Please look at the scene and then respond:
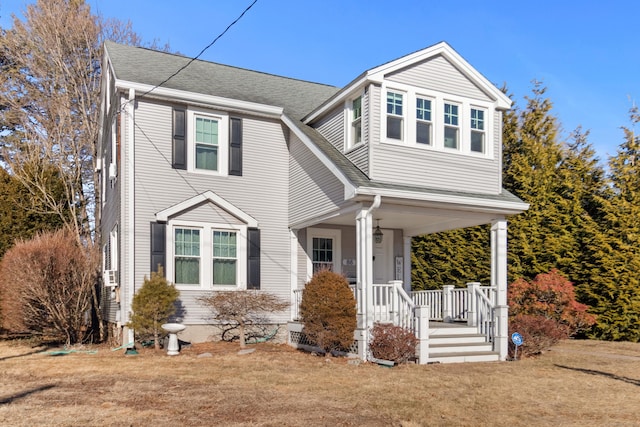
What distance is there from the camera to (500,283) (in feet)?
40.6

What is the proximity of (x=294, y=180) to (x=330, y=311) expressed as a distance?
4.33 metres

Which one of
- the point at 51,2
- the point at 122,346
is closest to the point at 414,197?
the point at 122,346

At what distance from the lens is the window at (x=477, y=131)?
12969mm

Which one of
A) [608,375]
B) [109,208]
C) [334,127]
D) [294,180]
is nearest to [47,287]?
[109,208]

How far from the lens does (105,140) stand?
58.0ft

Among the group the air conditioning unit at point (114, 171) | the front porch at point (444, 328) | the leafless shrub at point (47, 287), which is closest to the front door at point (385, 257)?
the front porch at point (444, 328)

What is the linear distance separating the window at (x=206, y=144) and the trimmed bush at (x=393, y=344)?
223 inches

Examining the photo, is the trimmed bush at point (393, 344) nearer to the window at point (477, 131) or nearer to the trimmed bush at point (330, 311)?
the trimmed bush at point (330, 311)

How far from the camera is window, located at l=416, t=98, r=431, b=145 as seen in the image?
488 inches

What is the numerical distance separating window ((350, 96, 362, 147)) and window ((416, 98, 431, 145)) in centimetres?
121

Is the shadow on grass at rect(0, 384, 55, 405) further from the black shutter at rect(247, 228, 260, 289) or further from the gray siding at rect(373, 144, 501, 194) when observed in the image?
the gray siding at rect(373, 144, 501, 194)

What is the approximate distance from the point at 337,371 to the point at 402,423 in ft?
11.3

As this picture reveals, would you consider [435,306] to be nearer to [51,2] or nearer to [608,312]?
[608,312]

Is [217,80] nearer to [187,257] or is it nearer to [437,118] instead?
[187,257]
